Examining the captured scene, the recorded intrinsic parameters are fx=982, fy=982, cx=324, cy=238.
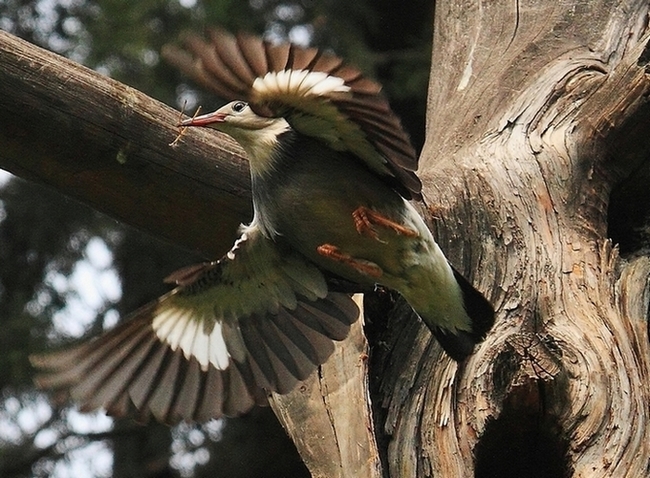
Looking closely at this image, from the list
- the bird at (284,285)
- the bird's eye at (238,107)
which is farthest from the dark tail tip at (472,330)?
the bird's eye at (238,107)

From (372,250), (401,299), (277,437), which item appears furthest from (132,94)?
(277,437)

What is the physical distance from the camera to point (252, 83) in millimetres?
2254

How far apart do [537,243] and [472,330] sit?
382 mm

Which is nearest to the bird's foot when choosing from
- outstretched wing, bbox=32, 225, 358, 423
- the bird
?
the bird

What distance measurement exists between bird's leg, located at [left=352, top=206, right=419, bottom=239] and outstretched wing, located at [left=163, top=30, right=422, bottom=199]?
0.17 m

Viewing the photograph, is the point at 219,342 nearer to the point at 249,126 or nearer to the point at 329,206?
the point at 329,206

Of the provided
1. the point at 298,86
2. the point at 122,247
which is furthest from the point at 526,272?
the point at 122,247

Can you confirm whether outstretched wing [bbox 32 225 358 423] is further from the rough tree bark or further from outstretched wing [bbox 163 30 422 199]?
outstretched wing [bbox 163 30 422 199]

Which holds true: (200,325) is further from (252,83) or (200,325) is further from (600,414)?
(600,414)

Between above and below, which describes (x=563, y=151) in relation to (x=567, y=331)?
above

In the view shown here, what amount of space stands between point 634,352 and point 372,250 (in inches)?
30.7

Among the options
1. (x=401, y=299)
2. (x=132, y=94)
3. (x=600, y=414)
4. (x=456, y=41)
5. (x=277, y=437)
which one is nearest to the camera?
(x=600, y=414)

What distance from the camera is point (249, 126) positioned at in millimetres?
2615

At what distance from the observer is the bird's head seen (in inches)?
102
